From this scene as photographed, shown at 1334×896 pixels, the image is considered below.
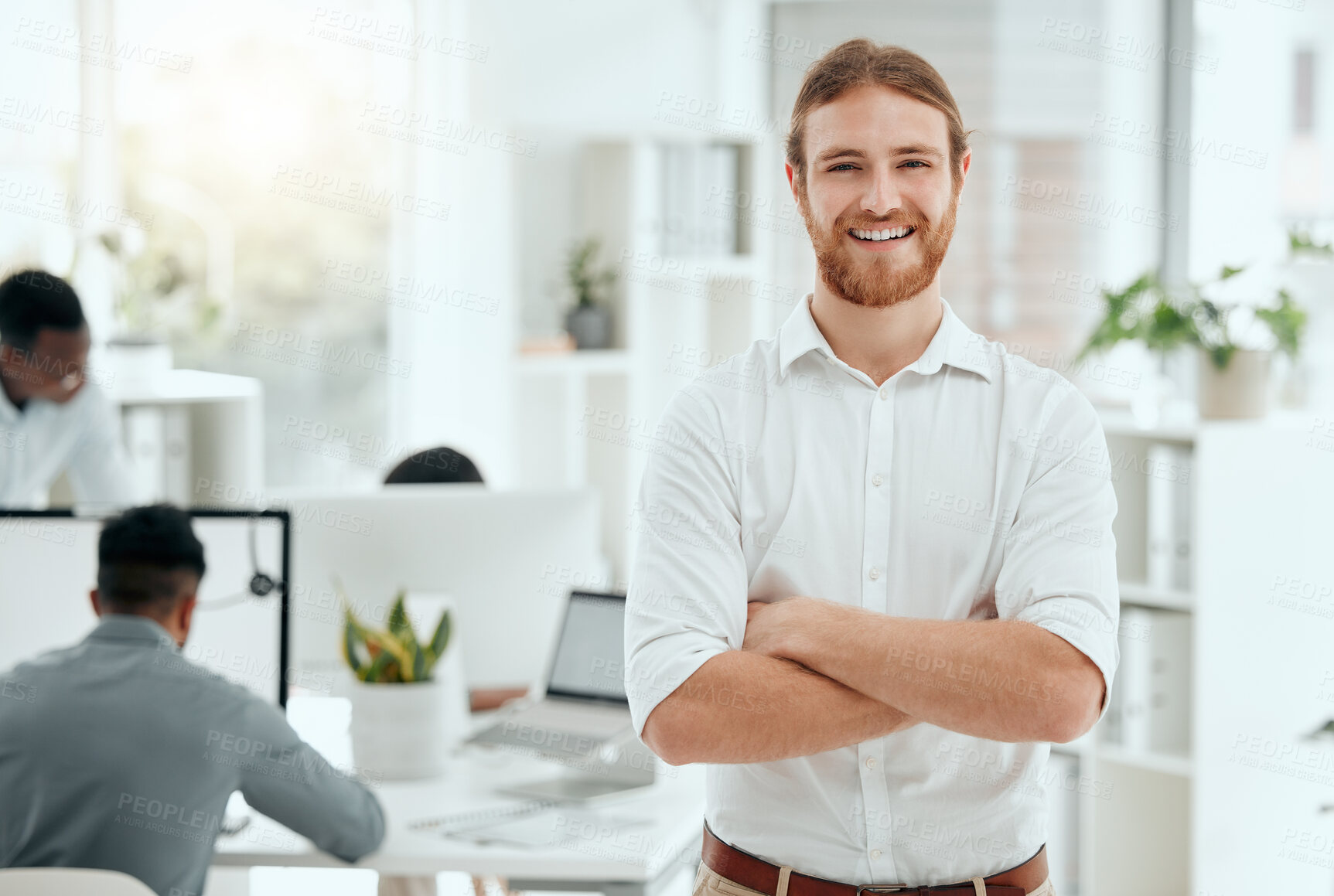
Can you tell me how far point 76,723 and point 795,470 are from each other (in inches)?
43.0

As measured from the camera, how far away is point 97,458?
9.62ft

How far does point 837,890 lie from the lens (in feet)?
4.17

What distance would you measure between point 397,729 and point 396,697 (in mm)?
65

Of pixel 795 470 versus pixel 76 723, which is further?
pixel 76 723

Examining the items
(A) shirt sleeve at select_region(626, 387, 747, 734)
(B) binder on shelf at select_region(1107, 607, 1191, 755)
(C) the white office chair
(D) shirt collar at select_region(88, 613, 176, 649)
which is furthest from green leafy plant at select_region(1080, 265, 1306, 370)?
(C) the white office chair

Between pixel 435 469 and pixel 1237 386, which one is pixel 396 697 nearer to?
pixel 435 469

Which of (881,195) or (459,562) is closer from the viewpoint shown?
Answer: (881,195)

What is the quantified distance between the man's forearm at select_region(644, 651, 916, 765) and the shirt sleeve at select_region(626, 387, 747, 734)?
0.9 inches

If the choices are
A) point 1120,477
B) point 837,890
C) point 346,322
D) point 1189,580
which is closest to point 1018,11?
point 1120,477

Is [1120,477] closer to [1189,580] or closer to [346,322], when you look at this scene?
[1189,580]

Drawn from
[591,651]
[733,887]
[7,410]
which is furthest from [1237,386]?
[7,410]

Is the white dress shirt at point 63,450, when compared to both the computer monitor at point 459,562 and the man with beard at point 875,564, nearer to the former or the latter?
the computer monitor at point 459,562

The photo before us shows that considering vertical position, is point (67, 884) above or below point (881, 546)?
below

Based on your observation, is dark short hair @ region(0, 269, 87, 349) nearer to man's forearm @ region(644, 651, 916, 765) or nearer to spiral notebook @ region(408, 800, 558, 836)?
spiral notebook @ region(408, 800, 558, 836)
